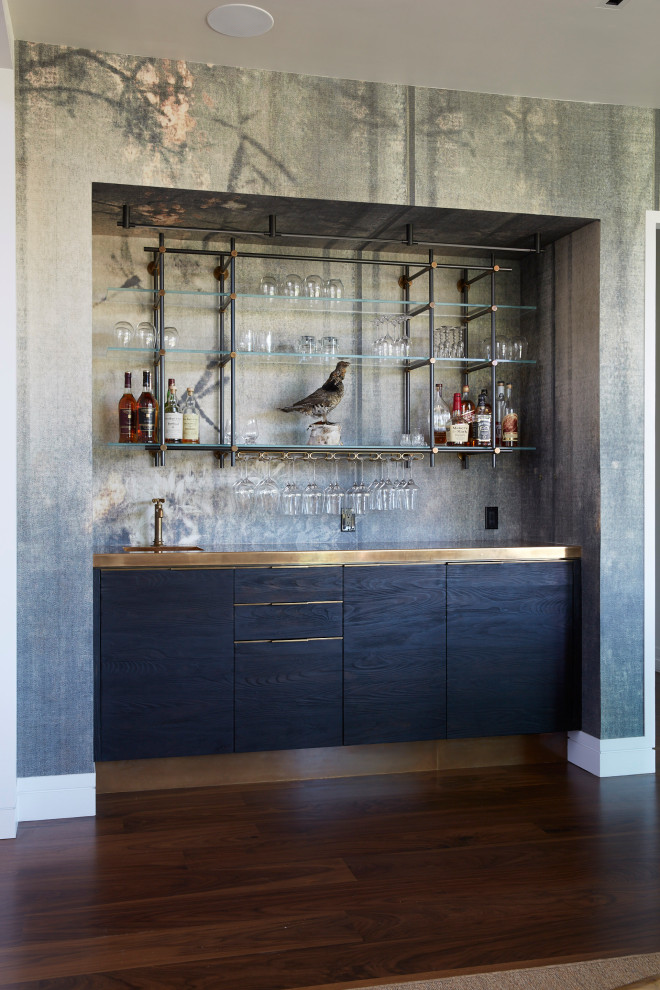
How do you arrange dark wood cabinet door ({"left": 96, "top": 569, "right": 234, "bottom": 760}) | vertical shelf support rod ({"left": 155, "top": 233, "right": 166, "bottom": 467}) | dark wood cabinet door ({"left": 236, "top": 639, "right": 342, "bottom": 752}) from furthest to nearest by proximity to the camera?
1. vertical shelf support rod ({"left": 155, "top": 233, "right": 166, "bottom": 467})
2. dark wood cabinet door ({"left": 236, "top": 639, "right": 342, "bottom": 752})
3. dark wood cabinet door ({"left": 96, "top": 569, "right": 234, "bottom": 760})

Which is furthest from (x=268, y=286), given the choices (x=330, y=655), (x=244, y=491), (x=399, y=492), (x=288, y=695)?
(x=288, y=695)

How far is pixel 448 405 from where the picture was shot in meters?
4.25

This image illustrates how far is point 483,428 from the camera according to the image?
402 centimetres

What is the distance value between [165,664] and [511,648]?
4.86 feet

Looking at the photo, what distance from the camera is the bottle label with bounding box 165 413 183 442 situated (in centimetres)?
363

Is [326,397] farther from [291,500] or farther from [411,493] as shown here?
[411,493]

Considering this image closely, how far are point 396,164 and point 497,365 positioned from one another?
1.24 metres

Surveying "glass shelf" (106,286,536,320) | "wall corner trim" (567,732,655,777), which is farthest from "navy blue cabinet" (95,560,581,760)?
"glass shelf" (106,286,536,320)

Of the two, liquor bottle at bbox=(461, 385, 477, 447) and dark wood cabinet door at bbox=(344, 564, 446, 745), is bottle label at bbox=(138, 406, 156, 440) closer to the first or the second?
dark wood cabinet door at bbox=(344, 564, 446, 745)

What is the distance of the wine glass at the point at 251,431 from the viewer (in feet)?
12.7

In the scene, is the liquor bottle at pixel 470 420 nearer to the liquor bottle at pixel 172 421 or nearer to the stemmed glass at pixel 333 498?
the stemmed glass at pixel 333 498

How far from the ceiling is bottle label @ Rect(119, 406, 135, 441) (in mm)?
1395

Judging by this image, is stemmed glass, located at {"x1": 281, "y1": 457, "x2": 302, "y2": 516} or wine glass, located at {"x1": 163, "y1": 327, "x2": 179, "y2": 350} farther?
stemmed glass, located at {"x1": 281, "y1": 457, "x2": 302, "y2": 516}

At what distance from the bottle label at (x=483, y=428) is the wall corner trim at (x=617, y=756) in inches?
55.6
